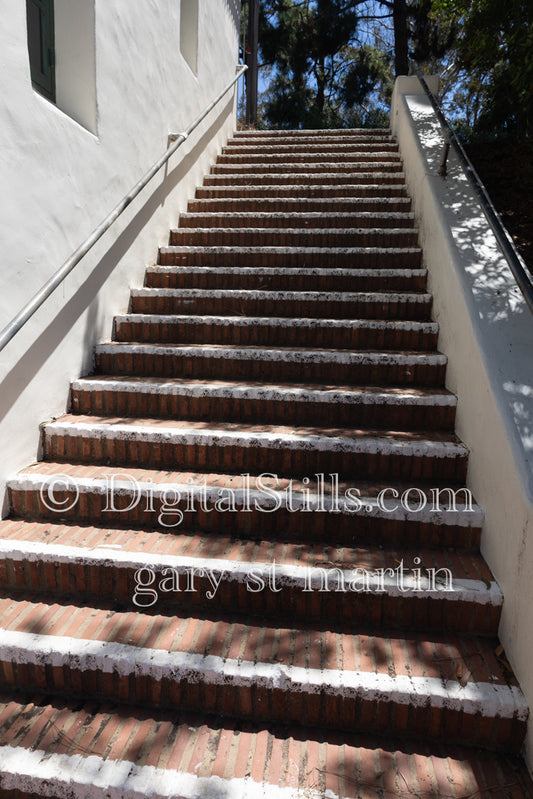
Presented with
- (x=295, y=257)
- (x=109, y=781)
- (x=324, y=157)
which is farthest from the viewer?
(x=324, y=157)

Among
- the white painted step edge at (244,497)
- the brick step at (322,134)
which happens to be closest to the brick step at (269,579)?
the white painted step edge at (244,497)

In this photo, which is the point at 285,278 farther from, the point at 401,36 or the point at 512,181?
the point at 401,36

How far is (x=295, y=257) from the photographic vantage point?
13.6 ft

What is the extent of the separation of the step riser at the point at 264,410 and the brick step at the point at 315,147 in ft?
13.4

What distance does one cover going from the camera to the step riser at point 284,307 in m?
3.57

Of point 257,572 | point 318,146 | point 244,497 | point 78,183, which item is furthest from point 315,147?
point 257,572

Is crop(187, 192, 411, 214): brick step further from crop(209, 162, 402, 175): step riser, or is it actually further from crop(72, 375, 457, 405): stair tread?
crop(72, 375, 457, 405): stair tread

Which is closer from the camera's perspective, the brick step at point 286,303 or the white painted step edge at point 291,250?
the brick step at point 286,303

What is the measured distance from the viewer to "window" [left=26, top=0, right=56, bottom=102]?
3072mm

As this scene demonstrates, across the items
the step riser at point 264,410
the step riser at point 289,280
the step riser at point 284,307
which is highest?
the step riser at point 289,280

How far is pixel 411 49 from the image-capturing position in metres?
12.9

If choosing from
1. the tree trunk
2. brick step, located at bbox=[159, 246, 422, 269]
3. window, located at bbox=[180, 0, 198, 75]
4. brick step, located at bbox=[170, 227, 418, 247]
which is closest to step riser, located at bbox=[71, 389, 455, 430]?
brick step, located at bbox=[159, 246, 422, 269]

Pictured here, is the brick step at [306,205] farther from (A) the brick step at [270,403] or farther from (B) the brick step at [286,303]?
(A) the brick step at [270,403]

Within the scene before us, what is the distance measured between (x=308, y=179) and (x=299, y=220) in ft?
3.37
